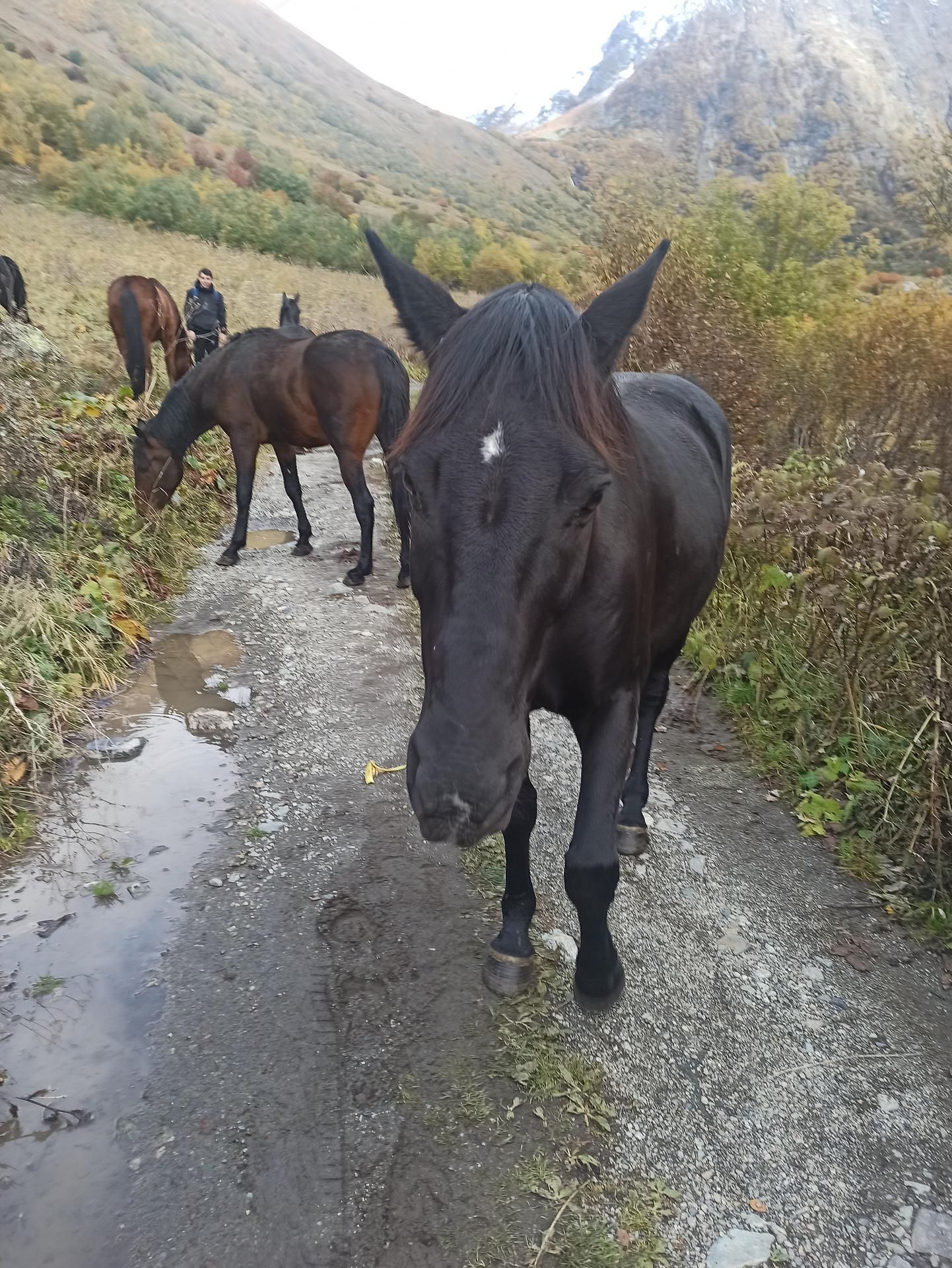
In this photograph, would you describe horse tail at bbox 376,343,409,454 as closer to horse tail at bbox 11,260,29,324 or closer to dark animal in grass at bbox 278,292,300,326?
dark animal in grass at bbox 278,292,300,326

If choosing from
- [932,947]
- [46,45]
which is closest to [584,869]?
[932,947]

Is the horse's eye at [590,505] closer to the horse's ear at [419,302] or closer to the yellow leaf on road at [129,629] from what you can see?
the horse's ear at [419,302]

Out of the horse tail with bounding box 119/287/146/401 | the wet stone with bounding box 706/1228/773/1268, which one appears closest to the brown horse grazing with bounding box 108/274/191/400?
the horse tail with bounding box 119/287/146/401

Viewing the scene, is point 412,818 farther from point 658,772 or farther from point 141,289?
point 141,289

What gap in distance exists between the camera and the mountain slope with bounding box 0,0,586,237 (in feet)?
185

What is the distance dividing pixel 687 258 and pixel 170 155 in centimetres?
4255

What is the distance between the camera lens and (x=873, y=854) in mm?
3334

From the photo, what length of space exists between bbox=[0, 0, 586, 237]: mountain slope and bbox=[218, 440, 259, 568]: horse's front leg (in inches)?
1872

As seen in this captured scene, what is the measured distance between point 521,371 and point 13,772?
3289 mm

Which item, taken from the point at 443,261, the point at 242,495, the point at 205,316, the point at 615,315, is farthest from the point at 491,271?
the point at 615,315

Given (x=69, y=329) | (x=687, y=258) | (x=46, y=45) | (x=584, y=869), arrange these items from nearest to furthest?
(x=584, y=869)
(x=687, y=258)
(x=69, y=329)
(x=46, y=45)

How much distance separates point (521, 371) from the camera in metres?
1.71

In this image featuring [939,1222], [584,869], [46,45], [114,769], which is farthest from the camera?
[46,45]

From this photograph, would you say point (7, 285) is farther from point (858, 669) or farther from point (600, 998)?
point (600, 998)
